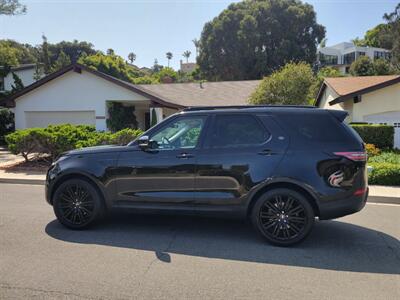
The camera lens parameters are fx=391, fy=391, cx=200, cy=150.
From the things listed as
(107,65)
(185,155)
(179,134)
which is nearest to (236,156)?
(185,155)

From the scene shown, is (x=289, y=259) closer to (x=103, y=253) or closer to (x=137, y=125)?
(x=103, y=253)

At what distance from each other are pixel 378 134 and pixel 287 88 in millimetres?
7078

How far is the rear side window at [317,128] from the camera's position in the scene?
17.9ft

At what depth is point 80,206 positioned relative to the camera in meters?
6.08

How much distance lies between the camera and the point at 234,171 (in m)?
5.54

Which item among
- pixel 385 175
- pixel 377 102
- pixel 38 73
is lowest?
pixel 385 175

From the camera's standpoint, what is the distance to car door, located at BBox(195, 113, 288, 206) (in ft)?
18.0

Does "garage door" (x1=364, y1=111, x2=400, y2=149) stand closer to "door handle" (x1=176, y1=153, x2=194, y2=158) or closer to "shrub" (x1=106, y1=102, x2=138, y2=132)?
"shrub" (x1=106, y1=102, x2=138, y2=132)

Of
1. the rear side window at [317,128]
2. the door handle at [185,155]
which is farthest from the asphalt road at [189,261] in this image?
the rear side window at [317,128]

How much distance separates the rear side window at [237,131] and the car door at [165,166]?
26 centimetres

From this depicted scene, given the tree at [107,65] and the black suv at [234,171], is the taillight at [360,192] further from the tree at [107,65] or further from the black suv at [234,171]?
the tree at [107,65]

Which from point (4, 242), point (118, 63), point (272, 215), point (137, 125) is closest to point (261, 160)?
point (272, 215)

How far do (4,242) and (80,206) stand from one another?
114 centimetres

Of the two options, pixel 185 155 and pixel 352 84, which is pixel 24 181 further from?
pixel 352 84
